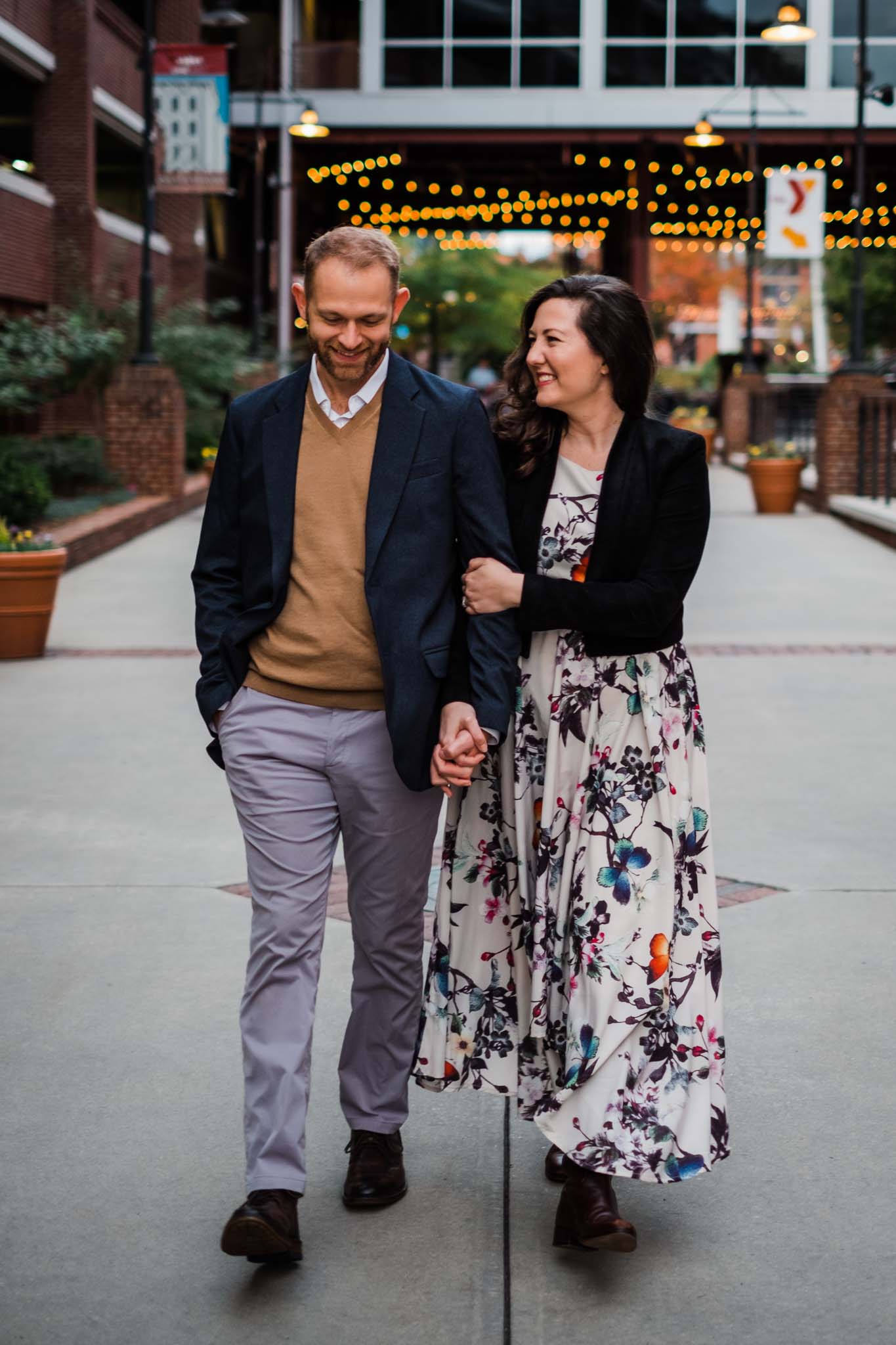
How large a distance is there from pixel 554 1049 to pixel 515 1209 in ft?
1.24

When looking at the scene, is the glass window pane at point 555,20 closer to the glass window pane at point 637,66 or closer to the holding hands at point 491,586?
the glass window pane at point 637,66

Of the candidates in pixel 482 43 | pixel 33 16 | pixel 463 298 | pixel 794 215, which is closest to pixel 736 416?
pixel 794 215

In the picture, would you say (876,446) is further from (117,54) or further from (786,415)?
(117,54)

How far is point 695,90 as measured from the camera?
124ft

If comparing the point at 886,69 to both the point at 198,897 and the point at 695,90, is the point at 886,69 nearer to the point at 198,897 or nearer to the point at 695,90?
the point at 695,90

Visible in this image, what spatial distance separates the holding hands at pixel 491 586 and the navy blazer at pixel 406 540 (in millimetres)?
24

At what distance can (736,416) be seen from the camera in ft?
127

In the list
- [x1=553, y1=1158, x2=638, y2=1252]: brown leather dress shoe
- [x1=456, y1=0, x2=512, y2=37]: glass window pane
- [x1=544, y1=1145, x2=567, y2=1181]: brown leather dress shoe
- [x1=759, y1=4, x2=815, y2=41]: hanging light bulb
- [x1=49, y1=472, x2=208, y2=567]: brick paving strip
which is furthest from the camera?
[x1=456, y1=0, x2=512, y2=37]: glass window pane

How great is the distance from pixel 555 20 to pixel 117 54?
36.3ft

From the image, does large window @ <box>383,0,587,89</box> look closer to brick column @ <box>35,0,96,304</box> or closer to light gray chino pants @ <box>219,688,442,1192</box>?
brick column @ <box>35,0,96,304</box>

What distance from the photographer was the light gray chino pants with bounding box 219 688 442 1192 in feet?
11.0

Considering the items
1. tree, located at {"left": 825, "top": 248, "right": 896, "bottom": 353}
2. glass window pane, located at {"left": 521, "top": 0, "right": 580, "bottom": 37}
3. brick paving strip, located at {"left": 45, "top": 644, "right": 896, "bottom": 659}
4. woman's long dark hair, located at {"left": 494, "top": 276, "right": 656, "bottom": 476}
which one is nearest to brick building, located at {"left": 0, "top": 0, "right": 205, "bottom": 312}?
glass window pane, located at {"left": 521, "top": 0, "right": 580, "bottom": 37}

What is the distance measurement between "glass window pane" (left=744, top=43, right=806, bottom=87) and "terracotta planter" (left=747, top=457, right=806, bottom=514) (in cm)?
1701

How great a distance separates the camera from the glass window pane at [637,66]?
37.9 meters
